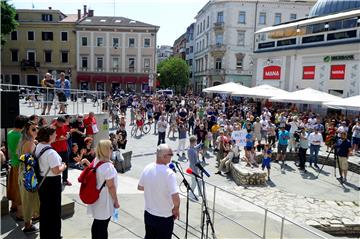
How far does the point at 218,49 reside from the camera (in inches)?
2137

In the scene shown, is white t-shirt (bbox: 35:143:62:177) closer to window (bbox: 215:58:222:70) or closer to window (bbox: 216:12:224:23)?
window (bbox: 215:58:222:70)

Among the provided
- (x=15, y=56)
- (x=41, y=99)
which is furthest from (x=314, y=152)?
(x=15, y=56)

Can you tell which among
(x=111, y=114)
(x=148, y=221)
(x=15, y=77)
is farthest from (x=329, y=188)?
(x=15, y=77)

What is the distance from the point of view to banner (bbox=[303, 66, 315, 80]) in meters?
29.1

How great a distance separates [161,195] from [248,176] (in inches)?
324

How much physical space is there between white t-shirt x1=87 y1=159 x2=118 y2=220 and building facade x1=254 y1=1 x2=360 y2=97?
82.3 ft

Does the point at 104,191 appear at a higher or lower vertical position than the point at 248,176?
higher

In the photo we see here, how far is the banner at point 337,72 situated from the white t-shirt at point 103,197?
2606cm

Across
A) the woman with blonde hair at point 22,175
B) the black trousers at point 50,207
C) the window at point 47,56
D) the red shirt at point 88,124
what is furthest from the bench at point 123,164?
the window at point 47,56

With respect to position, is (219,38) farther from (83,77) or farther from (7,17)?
(7,17)

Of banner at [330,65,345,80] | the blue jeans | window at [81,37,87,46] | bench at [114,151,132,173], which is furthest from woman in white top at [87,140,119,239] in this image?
window at [81,37,87,46]

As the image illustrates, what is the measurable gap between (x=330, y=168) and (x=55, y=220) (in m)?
13.7

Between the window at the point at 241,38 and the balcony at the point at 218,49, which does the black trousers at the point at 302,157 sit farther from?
the window at the point at 241,38

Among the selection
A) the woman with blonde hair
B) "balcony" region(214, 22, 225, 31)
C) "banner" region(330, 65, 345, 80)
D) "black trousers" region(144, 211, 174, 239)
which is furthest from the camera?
"balcony" region(214, 22, 225, 31)
